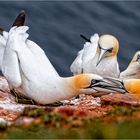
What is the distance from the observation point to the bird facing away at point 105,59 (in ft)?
45.7

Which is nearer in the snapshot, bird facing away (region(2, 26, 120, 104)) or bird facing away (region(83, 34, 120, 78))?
bird facing away (region(2, 26, 120, 104))

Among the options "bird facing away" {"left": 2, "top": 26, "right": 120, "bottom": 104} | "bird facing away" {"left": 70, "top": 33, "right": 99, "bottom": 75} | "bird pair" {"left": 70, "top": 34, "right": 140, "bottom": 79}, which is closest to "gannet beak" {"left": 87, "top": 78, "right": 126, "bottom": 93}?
"bird facing away" {"left": 2, "top": 26, "right": 120, "bottom": 104}

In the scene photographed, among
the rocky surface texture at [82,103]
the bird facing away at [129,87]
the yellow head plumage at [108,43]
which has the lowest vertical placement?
the rocky surface texture at [82,103]

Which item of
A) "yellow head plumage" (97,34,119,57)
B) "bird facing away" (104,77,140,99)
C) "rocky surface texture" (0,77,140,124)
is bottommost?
"rocky surface texture" (0,77,140,124)

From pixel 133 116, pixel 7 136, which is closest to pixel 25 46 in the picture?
pixel 133 116

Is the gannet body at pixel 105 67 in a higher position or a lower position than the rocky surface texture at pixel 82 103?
higher

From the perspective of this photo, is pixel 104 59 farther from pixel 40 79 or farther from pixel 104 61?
pixel 40 79

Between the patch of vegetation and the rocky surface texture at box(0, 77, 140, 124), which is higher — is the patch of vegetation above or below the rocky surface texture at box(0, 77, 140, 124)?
above

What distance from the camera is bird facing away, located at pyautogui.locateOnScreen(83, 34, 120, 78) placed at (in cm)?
1394

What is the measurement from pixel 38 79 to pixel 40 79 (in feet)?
0.12

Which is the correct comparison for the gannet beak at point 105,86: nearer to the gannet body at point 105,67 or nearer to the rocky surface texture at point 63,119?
the rocky surface texture at point 63,119

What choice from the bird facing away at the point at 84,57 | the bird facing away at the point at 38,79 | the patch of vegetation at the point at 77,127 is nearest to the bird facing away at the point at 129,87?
the bird facing away at the point at 38,79

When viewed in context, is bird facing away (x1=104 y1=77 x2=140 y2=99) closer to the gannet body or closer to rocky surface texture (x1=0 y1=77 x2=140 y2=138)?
rocky surface texture (x1=0 y1=77 x2=140 y2=138)

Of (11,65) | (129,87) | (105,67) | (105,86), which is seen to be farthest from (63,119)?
(105,67)
